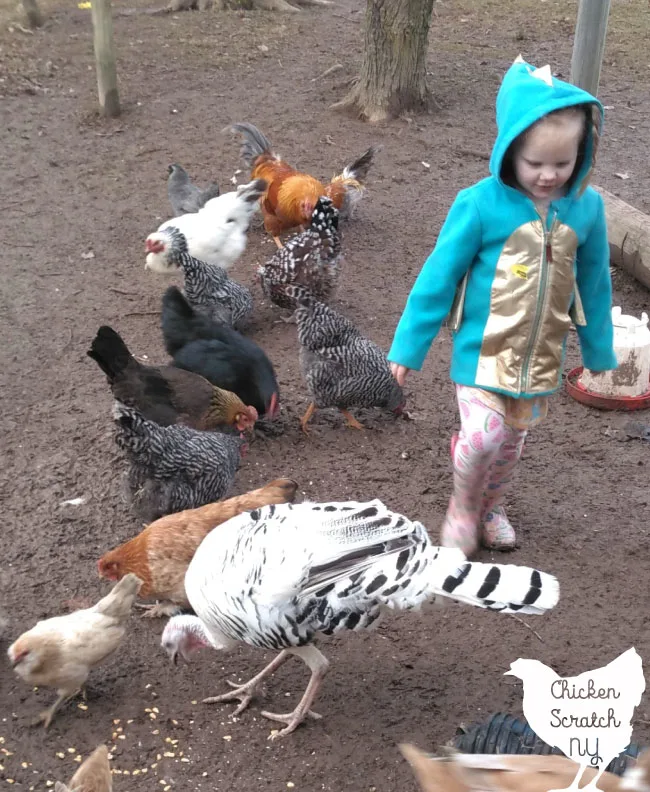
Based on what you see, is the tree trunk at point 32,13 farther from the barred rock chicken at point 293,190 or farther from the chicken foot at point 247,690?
the chicken foot at point 247,690

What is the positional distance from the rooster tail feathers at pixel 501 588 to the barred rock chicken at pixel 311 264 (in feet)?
11.2

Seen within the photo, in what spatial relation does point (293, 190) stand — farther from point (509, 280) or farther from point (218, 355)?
point (509, 280)

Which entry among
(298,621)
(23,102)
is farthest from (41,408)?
(23,102)

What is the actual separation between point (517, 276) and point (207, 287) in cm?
289

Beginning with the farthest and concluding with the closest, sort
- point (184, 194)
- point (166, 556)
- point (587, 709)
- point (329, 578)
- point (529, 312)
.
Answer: point (184, 194), point (166, 556), point (529, 312), point (329, 578), point (587, 709)

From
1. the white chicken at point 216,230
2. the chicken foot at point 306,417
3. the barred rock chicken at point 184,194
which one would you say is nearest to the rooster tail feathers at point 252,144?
the barred rock chicken at point 184,194

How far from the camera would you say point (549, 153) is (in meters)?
3.04

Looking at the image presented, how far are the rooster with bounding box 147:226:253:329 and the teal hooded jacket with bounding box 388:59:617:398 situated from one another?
2487mm

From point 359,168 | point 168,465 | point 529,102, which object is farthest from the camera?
point 359,168

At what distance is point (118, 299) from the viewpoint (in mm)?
6309

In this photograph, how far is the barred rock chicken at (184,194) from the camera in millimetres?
7082

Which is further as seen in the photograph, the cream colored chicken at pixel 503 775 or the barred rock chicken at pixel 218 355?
the barred rock chicken at pixel 218 355

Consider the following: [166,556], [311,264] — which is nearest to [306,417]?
[311,264]

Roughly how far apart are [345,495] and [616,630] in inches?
58.2
